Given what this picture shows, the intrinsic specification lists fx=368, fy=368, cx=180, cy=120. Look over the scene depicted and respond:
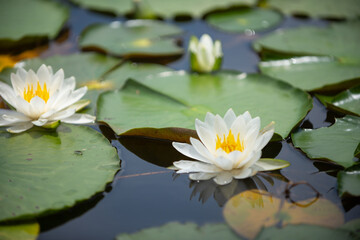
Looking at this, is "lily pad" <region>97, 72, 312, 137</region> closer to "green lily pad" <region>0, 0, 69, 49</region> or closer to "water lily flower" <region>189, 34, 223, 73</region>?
"water lily flower" <region>189, 34, 223, 73</region>

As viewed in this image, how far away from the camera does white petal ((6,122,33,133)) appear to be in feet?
7.11

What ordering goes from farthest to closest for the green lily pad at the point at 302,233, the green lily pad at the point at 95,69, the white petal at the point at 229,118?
the green lily pad at the point at 95,69
the white petal at the point at 229,118
the green lily pad at the point at 302,233

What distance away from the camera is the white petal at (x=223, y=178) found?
1863mm

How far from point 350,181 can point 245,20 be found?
2389mm

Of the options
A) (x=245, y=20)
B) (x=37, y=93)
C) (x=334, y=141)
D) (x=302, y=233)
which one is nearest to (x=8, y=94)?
(x=37, y=93)

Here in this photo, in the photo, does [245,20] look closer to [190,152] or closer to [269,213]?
[190,152]

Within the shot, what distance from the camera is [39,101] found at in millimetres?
2141

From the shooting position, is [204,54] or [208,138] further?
[204,54]

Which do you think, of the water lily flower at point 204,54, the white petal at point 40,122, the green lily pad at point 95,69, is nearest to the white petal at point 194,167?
the white petal at point 40,122

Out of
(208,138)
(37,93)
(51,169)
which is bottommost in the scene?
(51,169)

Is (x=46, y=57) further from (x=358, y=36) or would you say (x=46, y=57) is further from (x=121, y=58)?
(x=358, y=36)

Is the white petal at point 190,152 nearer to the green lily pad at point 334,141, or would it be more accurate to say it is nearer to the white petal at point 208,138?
the white petal at point 208,138

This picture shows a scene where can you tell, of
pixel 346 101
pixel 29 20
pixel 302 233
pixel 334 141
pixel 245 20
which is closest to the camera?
pixel 302 233

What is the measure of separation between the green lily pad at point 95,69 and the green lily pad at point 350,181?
1.63m
